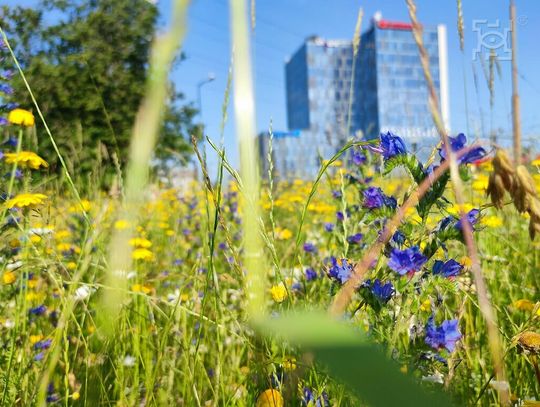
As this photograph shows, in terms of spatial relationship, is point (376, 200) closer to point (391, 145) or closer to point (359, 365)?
point (391, 145)

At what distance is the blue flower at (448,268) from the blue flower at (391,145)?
17 cm

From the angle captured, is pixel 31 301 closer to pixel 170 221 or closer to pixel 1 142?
pixel 1 142

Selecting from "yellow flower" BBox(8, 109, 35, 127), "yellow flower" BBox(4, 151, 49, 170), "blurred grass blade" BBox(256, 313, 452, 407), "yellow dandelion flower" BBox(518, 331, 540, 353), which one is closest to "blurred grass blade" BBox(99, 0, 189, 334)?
"blurred grass blade" BBox(256, 313, 452, 407)

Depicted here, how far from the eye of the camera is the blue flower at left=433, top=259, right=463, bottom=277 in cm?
79

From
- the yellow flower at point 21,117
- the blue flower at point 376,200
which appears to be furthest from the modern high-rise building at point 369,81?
the blue flower at point 376,200

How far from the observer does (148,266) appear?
2.73 metres

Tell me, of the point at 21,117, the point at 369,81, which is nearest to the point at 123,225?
the point at 21,117

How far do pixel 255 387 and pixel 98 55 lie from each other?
75 centimetres

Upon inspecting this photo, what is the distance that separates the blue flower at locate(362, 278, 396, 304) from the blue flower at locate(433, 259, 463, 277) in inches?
2.8

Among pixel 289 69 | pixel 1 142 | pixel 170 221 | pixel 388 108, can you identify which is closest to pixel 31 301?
pixel 1 142

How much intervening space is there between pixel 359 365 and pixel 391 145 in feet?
2.31

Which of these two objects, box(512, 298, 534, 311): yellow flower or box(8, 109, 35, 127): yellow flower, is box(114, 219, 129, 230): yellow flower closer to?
box(512, 298, 534, 311): yellow flower

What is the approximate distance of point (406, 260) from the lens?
0.77 metres

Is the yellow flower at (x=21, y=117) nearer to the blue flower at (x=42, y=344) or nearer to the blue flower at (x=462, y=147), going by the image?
the blue flower at (x=42, y=344)
